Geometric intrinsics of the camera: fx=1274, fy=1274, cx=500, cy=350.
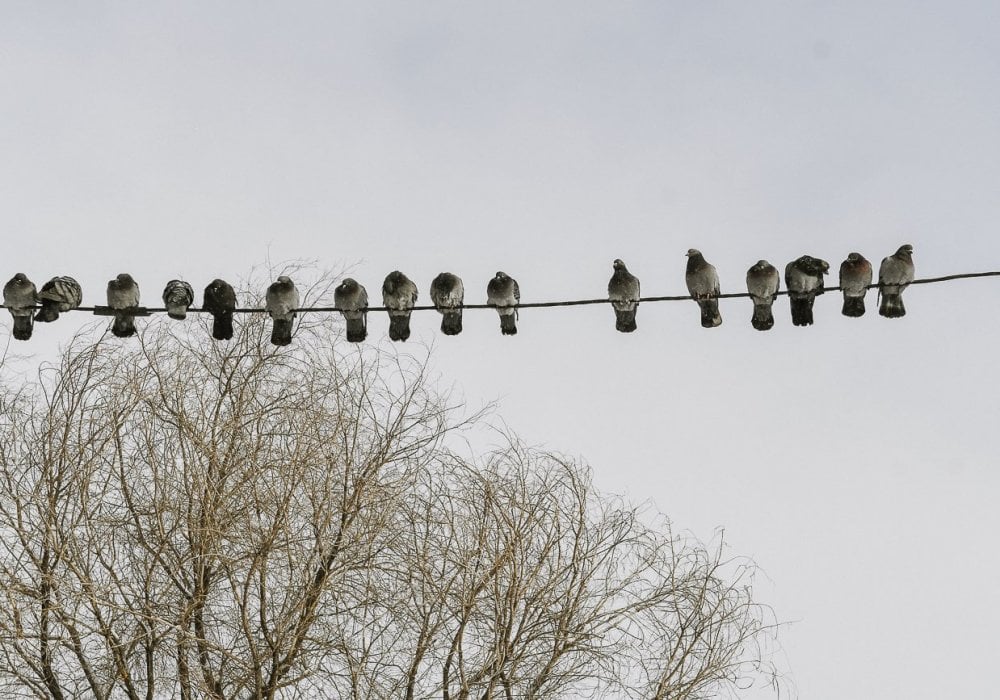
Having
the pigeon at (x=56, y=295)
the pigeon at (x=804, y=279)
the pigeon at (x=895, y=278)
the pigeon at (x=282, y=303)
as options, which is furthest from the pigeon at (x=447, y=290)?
the pigeon at (x=895, y=278)

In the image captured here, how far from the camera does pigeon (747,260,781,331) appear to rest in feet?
32.5

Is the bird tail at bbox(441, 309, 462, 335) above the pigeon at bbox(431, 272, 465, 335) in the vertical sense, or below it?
below

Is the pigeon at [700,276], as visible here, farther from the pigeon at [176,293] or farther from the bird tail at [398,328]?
the pigeon at [176,293]

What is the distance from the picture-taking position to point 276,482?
33.4ft

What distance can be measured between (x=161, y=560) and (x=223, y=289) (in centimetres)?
229

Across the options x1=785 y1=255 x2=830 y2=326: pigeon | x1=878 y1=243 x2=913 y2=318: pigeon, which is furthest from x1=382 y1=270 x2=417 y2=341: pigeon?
x1=878 y1=243 x2=913 y2=318: pigeon

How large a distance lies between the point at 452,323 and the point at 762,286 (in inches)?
98.6

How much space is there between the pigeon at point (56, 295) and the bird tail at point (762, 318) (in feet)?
17.8

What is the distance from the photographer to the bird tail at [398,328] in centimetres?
998

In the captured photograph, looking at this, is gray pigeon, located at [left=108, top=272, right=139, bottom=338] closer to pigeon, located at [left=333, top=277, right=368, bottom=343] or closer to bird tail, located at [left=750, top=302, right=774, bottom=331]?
pigeon, located at [left=333, top=277, right=368, bottom=343]

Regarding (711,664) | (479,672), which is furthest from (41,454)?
(711,664)

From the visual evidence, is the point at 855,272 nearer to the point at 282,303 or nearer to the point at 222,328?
the point at 282,303

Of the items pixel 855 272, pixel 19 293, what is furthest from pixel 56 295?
pixel 855 272

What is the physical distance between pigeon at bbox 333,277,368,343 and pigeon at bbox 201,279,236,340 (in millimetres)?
916
